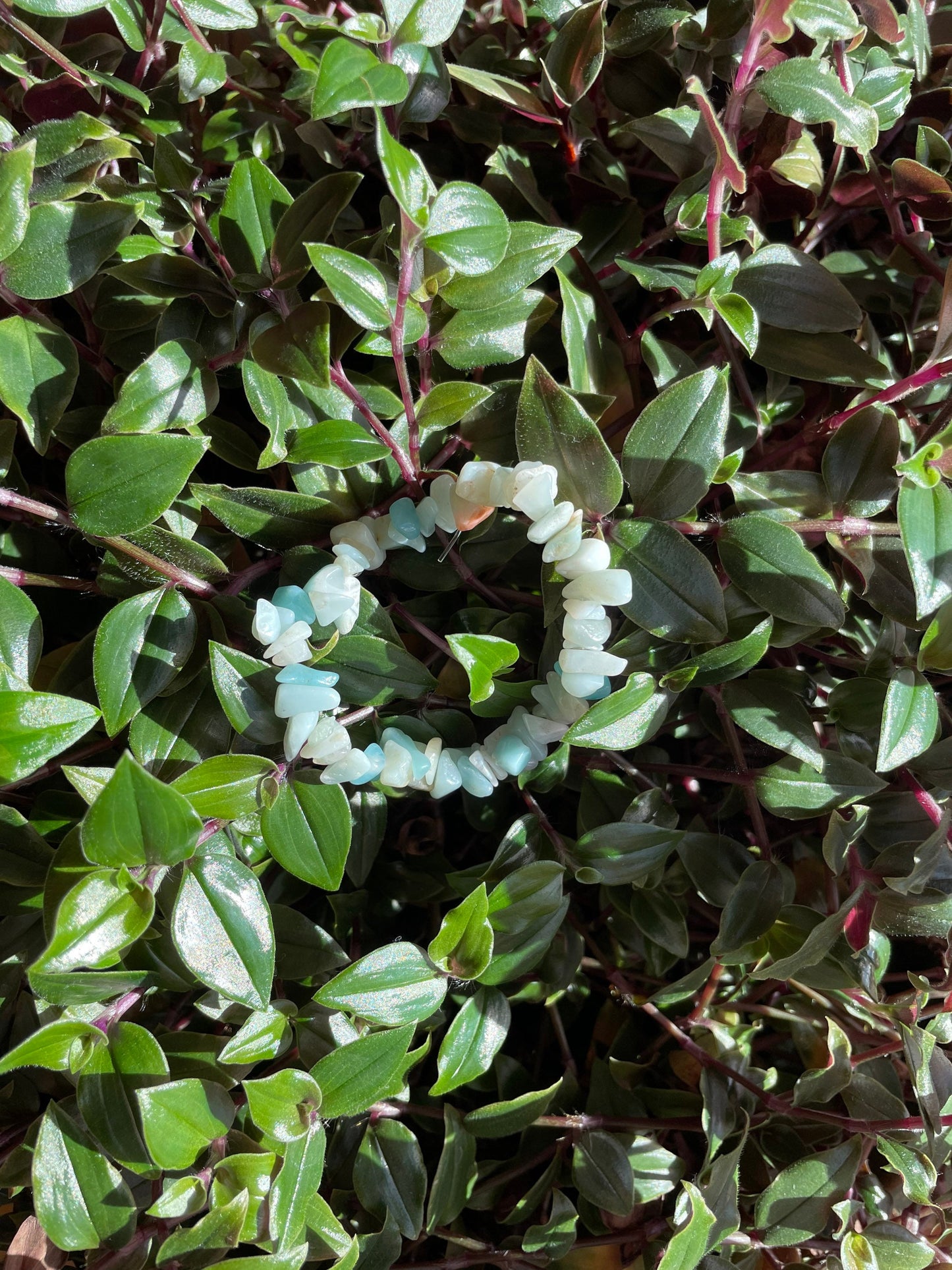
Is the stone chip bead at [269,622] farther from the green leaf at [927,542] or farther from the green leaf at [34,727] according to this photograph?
the green leaf at [927,542]

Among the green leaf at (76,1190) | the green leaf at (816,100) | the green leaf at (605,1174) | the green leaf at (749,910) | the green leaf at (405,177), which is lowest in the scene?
the green leaf at (605,1174)

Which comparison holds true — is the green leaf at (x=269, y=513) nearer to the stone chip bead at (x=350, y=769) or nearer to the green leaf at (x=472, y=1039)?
the stone chip bead at (x=350, y=769)

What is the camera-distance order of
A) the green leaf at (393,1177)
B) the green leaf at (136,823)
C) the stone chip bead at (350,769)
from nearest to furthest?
the green leaf at (136,823) < the stone chip bead at (350,769) < the green leaf at (393,1177)

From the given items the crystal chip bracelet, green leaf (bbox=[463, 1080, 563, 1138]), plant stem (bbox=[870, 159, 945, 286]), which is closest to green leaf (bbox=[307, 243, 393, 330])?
the crystal chip bracelet

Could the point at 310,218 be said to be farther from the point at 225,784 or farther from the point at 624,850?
the point at 624,850

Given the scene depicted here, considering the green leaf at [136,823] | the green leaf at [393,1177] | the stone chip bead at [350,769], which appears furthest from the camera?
the green leaf at [393,1177]

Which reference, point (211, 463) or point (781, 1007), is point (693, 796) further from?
point (211, 463)

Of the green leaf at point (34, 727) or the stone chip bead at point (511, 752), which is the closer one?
the green leaf at point (34, 727)

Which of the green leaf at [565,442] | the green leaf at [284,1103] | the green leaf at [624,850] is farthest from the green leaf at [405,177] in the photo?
the green leaf at [284,1103]

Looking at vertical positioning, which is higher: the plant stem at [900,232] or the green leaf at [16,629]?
the plant stem at [900,232]

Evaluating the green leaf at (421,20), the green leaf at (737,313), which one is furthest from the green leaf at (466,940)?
the green leaf at (421,20)
